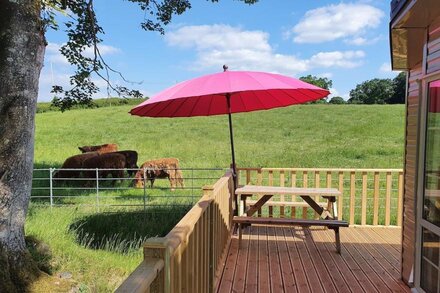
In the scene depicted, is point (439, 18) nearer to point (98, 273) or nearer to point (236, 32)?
point (98, 273)

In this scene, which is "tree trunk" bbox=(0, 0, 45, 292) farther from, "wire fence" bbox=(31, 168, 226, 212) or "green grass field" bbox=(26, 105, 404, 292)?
"wire fence" bbox=(31, 168, 226, 212)

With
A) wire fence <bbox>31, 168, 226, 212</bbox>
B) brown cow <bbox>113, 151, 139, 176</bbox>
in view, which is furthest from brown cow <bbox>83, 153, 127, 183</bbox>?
brown cow <bbox>113, 151, 139, 176</bbox>

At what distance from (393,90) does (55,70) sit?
5907cm

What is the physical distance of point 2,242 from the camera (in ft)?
12.6

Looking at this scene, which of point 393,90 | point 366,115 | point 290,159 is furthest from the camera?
point 393,90

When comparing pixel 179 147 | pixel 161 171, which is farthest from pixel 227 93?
pixel 179 147

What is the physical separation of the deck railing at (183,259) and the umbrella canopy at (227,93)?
3.15 ft

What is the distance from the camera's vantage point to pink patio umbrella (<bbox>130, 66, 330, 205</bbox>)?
132 inches

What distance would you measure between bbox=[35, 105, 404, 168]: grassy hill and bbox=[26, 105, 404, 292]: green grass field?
4 cm

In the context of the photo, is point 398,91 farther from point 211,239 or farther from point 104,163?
point 211,239

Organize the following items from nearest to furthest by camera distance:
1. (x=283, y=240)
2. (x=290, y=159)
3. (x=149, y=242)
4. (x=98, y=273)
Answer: (x=149, y=242) < (x=98, y=273) < (x=283, y=240) < (x=290, y=159)

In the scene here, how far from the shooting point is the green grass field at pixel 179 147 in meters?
4.93

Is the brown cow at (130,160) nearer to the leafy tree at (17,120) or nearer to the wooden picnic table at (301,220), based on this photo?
the wooden picnic table at (301,220)

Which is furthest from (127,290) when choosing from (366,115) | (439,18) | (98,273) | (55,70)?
(366,115)
